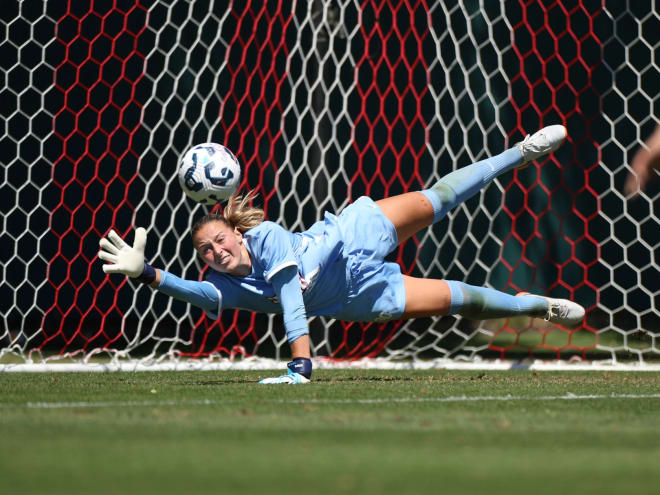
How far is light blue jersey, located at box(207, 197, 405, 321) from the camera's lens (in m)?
4.62

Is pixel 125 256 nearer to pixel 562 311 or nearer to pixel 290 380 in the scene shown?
pixel 290 380

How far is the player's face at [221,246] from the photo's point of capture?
4.54m

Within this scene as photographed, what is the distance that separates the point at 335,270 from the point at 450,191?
0.76 metres

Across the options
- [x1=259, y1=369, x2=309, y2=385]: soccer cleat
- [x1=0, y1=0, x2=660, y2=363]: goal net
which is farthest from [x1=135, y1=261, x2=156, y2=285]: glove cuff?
Result: [x1=0, y1=0, x2=660, y2=363]: goal net

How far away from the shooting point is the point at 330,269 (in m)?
4.81

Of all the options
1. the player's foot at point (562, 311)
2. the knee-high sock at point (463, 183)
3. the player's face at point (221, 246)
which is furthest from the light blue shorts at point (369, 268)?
the player's foot at point (562, 311)

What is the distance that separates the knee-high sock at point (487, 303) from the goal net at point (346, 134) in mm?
1897

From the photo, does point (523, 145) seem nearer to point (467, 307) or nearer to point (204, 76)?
point (467, 307)

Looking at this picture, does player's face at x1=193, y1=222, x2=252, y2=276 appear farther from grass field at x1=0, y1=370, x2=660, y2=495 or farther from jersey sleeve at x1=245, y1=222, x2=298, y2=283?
grass field at x1=0, y1=370, x2=660, y2=495

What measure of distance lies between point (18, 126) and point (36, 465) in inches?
217

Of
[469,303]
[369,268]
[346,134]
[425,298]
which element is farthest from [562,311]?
[346,134]

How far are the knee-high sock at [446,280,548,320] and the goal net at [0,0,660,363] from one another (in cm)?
190

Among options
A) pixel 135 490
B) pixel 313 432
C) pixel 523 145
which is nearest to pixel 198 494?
pixel 135 490

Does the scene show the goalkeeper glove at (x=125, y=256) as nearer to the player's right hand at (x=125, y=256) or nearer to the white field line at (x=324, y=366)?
the player's right hand at (x=125, y=256)
